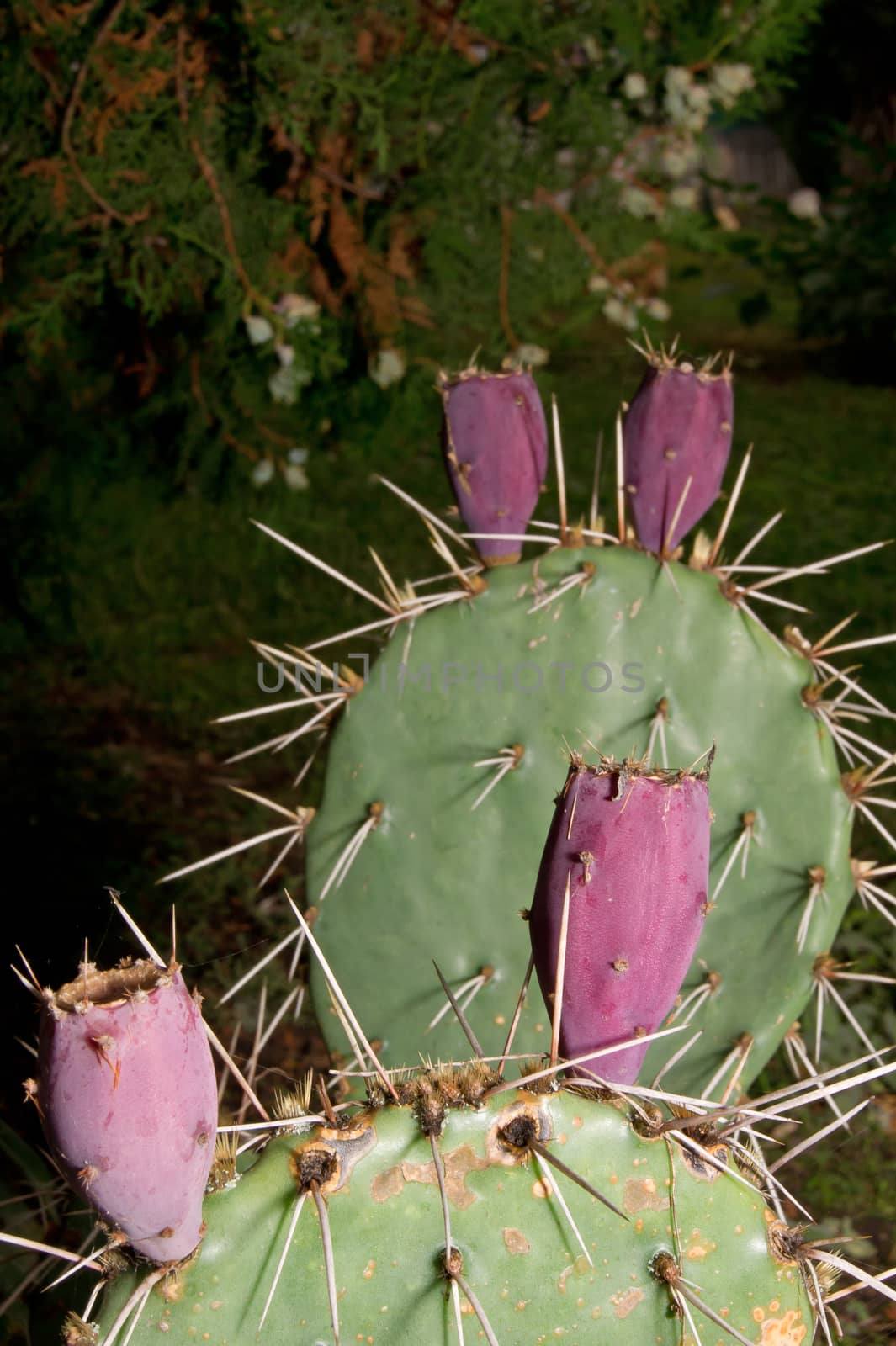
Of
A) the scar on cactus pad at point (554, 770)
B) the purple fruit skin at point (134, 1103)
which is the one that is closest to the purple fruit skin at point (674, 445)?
the scar on cactus pad at point (554, 770)

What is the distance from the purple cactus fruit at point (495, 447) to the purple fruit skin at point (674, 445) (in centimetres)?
9

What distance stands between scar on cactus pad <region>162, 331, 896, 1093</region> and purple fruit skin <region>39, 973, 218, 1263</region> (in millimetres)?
611

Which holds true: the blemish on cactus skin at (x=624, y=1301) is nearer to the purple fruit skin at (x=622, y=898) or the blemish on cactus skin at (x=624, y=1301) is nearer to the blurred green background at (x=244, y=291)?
the purple fruit skin at (x=622, y=898)

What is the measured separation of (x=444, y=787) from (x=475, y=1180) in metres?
0.58

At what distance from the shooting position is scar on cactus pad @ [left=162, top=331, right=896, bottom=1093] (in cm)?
129

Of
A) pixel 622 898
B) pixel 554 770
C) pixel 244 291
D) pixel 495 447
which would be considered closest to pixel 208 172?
pixel 244 291

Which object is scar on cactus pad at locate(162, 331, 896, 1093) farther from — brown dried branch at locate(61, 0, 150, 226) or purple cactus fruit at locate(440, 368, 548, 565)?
brown dried branch at locate(61, 0, 150, 226)

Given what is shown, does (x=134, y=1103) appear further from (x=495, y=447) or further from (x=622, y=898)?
(x=495, y=447)

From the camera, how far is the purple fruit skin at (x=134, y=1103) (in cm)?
64

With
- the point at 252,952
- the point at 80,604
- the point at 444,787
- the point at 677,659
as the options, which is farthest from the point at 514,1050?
the point at 80,604

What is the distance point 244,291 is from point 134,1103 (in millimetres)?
2088

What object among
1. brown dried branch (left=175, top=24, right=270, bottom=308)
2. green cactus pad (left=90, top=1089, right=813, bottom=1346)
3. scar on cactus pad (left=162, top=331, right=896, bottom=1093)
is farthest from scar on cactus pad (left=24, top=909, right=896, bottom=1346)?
brown dried branch (left=175, top=24, right=270, bottom=308)

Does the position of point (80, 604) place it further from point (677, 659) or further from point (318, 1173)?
point (318, 1173)

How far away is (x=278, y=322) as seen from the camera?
248 cm
